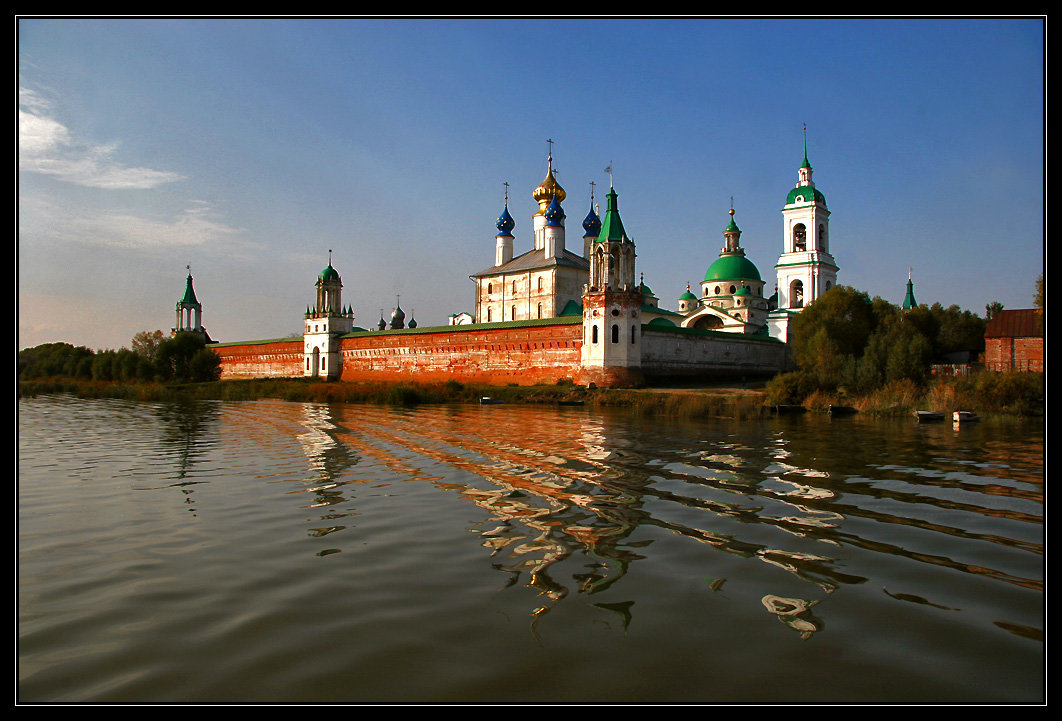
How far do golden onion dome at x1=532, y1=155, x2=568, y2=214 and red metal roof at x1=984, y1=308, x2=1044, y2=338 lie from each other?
2469cm

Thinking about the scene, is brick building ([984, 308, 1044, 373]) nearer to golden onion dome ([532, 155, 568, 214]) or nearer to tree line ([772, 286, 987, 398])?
tree line ([772, 286, 987, 398])

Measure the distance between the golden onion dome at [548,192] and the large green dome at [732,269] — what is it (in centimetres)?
1281

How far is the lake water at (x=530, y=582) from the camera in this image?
326cm

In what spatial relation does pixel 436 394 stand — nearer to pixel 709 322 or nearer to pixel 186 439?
pixel 186 439

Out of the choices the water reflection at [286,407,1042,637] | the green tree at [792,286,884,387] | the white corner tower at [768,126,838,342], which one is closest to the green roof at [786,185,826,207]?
the white corner tower at [768,126,838,342]

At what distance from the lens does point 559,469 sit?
367 inches

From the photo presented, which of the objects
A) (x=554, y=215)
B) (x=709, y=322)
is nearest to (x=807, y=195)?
(x=709, y=322)

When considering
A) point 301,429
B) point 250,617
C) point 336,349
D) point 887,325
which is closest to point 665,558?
point 250,617

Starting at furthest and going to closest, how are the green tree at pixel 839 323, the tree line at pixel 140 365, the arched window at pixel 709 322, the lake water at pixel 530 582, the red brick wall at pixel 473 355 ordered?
1. the arched window at pixel 709 322
2. the tree line at pixel 140 365
3. the red brick wall at pixel 473 355
4. the green tree at pixel 839 323
5. the lake water at pixel 530 582

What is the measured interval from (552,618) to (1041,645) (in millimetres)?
2460

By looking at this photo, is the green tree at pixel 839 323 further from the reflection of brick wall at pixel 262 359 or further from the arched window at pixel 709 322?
the reflection of brick wall at pixel 262 359

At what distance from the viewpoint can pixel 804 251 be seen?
169ft

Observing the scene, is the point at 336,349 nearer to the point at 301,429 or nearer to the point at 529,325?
the point at 529,325

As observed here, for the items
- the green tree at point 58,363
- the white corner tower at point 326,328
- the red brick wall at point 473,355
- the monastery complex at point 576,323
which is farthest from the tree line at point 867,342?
the green tree at point 58,363
